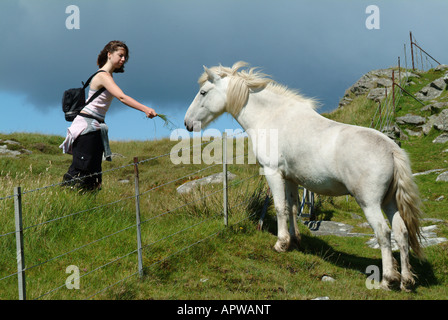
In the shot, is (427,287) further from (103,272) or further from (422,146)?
(422,146)

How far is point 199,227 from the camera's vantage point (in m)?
6.95

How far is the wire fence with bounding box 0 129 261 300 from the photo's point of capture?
499 centimetres

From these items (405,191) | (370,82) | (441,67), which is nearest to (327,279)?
(405,191)

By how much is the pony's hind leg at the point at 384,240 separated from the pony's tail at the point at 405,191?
0.32 meters

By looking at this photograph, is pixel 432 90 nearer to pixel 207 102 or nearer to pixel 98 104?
pixel 207 102

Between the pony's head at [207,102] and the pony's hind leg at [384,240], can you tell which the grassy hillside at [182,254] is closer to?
the pony's hind leg at [384,240]

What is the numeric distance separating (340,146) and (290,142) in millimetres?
791

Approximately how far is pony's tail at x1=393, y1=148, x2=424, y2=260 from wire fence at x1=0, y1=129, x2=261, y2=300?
2.62 meters

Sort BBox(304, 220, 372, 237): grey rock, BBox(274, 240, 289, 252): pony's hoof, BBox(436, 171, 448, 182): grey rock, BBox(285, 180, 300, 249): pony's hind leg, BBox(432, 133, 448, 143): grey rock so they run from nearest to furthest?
BBox(274, 240, 289, 252): pony's hoof → BBox(285, 180, 300, 249): pony's hind leg → BBox(304, 220, 372, 237): grey rock → BBox(436, 171, 448, 182): grey rock → BBox(432, 133, 448, 143): grey rock

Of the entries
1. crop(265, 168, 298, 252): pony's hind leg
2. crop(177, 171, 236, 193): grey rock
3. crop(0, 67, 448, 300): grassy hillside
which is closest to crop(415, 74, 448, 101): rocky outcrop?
crop(177, 171, 236, 193): grey rock

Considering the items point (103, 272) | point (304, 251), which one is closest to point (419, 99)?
point (304, 251)

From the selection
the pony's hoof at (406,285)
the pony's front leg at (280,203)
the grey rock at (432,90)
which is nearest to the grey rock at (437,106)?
the grey rock at (432,90)

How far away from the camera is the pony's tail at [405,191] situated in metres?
5.12

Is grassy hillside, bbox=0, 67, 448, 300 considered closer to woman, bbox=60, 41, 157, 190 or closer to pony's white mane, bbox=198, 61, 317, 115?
woman, bbox=60, 41, 157, 190
